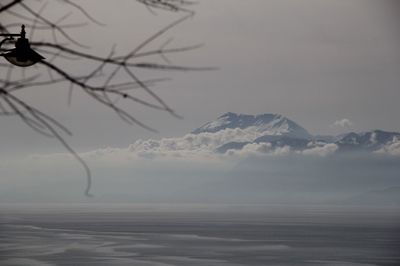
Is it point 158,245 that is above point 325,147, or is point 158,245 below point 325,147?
below

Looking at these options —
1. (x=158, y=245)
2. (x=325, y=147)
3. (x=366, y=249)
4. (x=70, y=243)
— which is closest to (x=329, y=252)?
(x=366, y=249)

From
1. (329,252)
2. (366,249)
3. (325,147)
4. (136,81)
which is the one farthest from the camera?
(325,147)

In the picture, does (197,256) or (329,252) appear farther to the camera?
(329,252)

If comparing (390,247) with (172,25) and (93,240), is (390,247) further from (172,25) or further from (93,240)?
(172,25)

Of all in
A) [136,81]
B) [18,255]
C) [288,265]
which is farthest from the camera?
[18,255]

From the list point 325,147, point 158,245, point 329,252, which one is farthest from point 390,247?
point 325,147

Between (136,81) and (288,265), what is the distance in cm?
2489

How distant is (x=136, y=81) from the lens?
3.85 ft

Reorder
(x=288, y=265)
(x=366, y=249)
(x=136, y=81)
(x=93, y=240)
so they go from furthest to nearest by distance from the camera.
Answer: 1. (x=93, y=240)
2. (x=366, y=249)
3. (x=288, y=265)
4. (x=136, y=81)

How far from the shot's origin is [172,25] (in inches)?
48.9

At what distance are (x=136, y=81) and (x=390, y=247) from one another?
36387 millimetres

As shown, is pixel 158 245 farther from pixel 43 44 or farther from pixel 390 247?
pixel 43 44

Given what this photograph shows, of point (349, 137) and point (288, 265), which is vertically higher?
point (349, 137)

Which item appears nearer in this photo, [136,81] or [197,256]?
[136,81]
